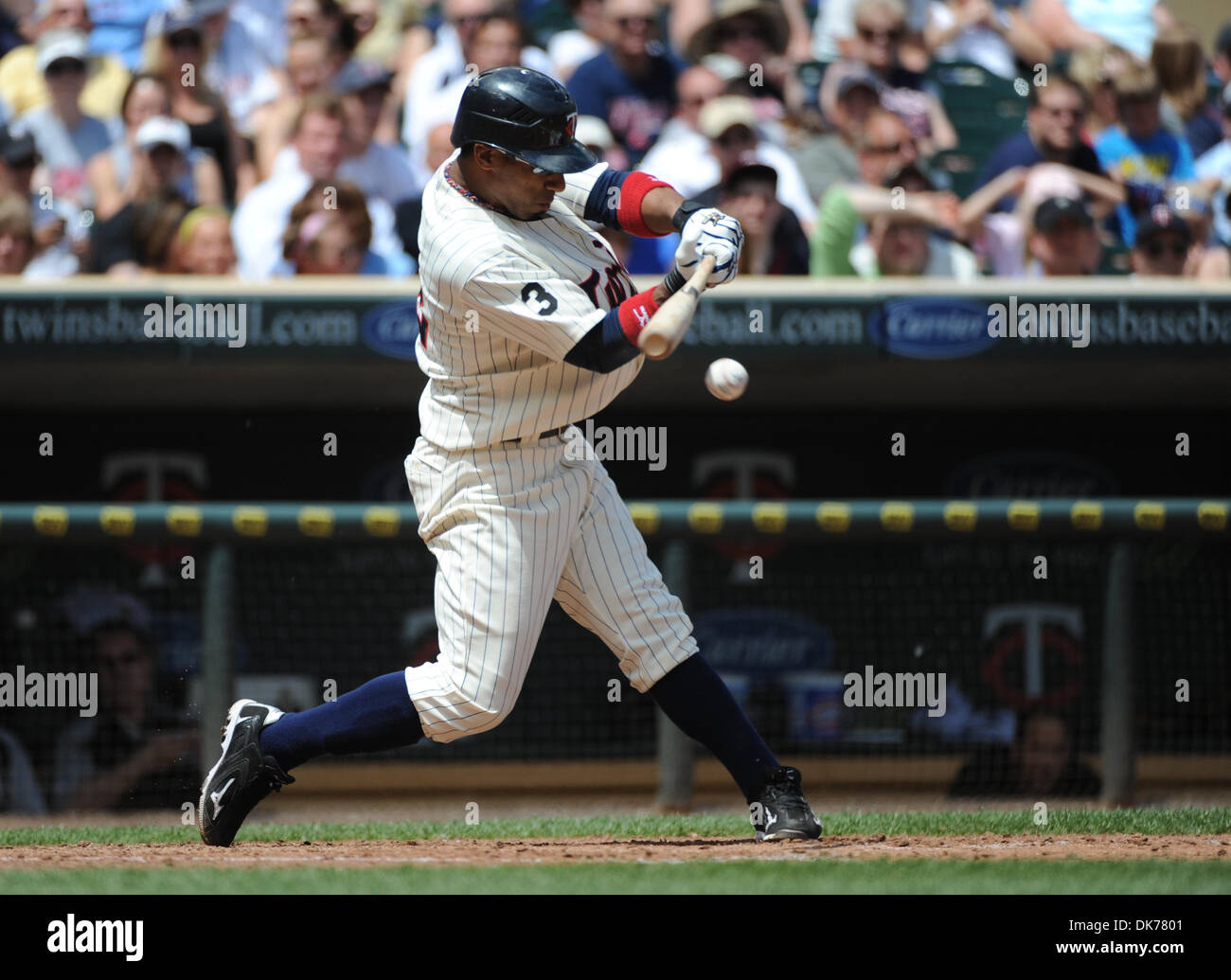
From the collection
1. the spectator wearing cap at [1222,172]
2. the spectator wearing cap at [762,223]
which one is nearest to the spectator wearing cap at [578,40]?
the spectator wearing cap at [762,223]

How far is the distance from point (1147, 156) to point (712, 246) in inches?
188

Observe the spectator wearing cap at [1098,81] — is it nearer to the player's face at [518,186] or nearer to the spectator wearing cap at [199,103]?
the spectator wearing cap at [199,103]

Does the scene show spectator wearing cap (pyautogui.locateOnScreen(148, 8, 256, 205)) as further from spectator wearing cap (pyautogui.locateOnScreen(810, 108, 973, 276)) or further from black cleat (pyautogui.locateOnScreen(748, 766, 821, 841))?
black cleat (pyautogui.locateOnScreen(748, 766, 821, 841))

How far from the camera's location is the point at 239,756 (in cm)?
357

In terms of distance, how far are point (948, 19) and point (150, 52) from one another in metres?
3.57

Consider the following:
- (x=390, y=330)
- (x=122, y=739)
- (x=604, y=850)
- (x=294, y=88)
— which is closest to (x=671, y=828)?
(x=604, y=850)

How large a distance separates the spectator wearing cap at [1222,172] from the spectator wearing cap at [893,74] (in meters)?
1.07

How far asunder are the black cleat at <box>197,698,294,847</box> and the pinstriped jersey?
694mm

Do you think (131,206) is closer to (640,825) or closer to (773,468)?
(773,468)

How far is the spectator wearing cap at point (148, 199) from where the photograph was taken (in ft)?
20.2

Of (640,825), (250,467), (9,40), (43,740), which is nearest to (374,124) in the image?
(250,467)

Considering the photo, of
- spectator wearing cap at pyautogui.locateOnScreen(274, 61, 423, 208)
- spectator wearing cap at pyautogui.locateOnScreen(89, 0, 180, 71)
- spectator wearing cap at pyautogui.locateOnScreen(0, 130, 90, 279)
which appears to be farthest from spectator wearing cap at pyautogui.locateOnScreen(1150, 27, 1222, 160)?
spectator wearing cap at pyautogui.locateOnScreen(0, 130, 90, 279)

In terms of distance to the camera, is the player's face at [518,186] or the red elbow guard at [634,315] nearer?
the red elbow guard at [634,315]

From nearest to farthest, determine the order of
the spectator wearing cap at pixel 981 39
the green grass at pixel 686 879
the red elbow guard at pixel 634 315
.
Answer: the green grass at pixel 686 879
the red elbow guard at pixel 634 315
the spectator wearing cap at pixel 981 39
